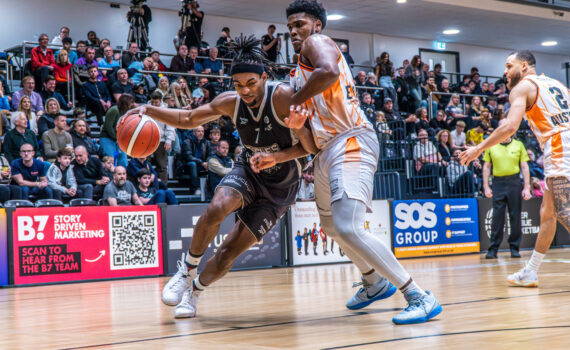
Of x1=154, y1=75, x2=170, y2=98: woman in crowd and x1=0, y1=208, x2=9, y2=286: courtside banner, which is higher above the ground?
x1=154, y1=75, x2=170, y2=98: woman in crowd

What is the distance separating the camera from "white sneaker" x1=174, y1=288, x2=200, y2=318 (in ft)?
15.4

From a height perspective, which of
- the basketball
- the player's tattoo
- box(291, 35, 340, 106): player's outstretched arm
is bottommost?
the player's tattoo

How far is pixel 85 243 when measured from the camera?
947 cm

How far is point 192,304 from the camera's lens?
4.82 meters

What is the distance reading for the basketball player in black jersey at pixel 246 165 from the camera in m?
4.51

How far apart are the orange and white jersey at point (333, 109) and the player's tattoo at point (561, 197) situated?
93.9 inches

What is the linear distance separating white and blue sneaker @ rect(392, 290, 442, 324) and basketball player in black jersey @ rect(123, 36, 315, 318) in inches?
45.0

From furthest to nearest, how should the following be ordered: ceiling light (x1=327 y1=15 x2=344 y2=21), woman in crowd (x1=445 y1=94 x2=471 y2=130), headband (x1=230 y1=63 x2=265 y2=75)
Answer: ceiling light (x1=327 y1=15 x2=344 y2=21)
woman in crowd (x1=445 y1=94 x2=471 y2=130)
headband (x1=230 y1=63 x2=265 y2=75)

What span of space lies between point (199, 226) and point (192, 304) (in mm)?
531

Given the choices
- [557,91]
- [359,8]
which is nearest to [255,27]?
[359,8]

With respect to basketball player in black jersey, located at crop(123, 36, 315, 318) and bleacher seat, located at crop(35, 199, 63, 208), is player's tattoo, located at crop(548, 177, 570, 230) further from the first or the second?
bleacher seat, located at crop(35, 199, 63, 208)

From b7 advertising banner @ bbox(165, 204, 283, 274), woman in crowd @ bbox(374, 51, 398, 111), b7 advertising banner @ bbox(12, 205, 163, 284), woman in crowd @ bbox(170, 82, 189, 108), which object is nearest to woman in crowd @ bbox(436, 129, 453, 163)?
woman in crowd @ bbox(374, 51, 398, 111)

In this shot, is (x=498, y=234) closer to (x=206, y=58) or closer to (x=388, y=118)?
(x=388, y=118)

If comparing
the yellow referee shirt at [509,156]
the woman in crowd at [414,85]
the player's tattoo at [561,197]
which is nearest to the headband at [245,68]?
the player's tattoo at [561,197]
